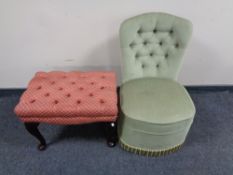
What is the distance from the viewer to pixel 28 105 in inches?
53.7

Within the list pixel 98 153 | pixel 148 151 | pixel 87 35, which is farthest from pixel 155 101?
pixel 87 35

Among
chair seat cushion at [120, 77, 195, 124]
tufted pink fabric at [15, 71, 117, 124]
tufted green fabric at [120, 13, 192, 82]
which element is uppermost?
tufted green fabric at [120, 13, 192, 82]

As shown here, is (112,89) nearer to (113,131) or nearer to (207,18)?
(113,131)

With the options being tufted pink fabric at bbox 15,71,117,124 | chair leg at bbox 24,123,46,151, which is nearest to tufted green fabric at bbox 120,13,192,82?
tufted pink fabric at bbox 15,71,117,124

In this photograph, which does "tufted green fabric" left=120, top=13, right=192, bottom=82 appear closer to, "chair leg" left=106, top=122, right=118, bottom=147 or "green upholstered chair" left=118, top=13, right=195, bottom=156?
"green upholstered chair" left=118, top=13, right=195, bottom=156

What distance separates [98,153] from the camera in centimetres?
160

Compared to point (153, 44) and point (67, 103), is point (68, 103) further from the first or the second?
point (153, 44)

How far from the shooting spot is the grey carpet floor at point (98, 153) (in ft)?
4.91

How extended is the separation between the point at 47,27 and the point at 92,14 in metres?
0.36

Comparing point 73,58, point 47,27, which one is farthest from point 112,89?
point 47,27

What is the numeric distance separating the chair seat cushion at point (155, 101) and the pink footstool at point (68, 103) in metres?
0.11

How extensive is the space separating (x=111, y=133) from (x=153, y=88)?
412 mm

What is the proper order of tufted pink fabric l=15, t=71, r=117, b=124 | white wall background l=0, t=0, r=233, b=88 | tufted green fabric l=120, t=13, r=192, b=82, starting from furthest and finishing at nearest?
white wall background l=0, t=0, r=233, b=88
tufted green fabric l=120, t=13, r=192, b=82
tufted pink fabric l=15, t=71, r=117, b=124

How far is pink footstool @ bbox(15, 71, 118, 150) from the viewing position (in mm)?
1361
